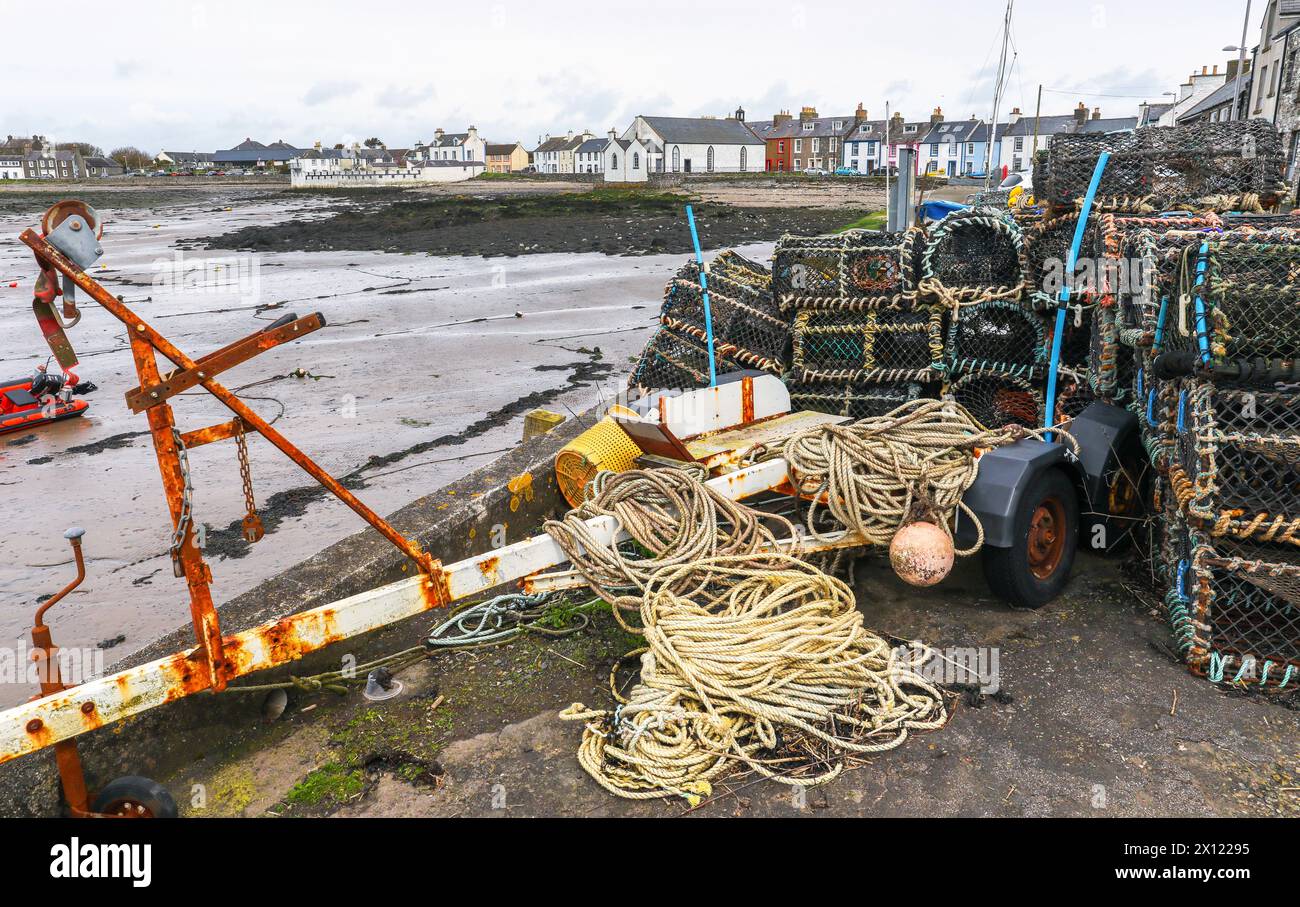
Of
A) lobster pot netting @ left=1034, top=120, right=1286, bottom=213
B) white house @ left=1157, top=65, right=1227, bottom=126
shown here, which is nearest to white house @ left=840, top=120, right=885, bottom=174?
white house @ left=1157, top=65, right=1227, bottom=126

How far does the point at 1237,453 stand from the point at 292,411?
880cm

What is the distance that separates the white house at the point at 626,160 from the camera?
290ft

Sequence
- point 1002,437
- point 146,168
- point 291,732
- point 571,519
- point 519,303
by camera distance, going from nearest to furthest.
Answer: point 291,732 < point 571,519 < point 1002,437 < point 519,303 < point 146,168

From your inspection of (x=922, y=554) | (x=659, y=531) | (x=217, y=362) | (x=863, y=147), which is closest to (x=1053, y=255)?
(x=922, y=554)

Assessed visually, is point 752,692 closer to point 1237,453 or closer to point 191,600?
point 191,600

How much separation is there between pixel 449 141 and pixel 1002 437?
13300 cm

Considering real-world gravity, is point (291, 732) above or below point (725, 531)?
below

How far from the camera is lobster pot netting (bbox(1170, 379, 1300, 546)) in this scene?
3455 millimetres

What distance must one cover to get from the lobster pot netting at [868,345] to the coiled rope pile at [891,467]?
119 centimetres

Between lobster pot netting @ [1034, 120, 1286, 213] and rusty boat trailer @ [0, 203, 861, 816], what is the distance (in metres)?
4.93

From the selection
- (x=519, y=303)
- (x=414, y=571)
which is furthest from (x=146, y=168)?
(x=414, y=571)

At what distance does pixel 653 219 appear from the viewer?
39188mm
